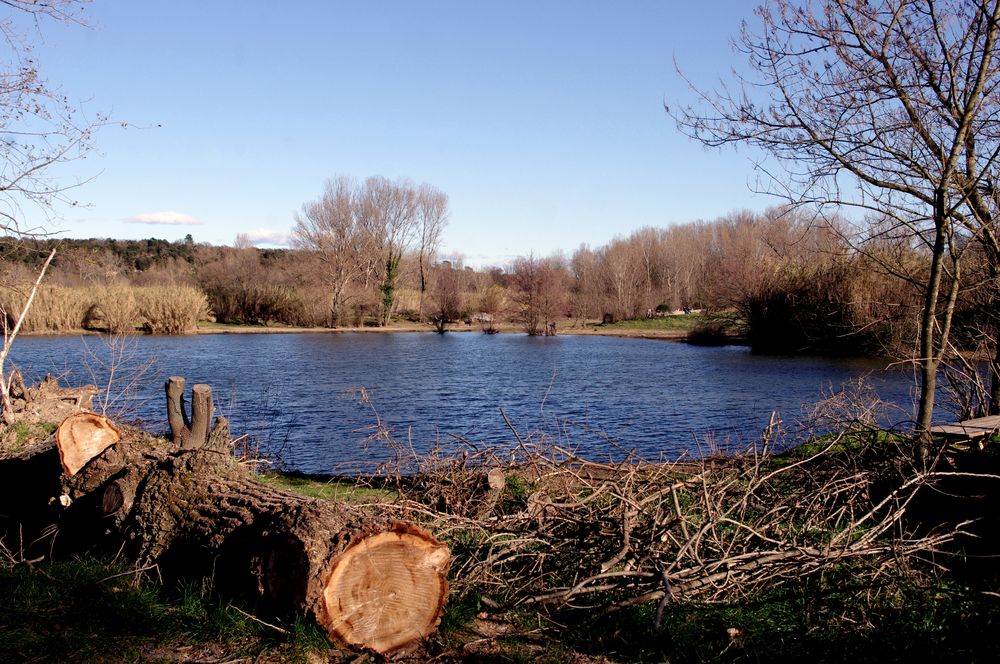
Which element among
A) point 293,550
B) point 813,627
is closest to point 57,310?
point 293,550

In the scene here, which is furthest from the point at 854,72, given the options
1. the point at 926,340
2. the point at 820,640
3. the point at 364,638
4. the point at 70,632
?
the point at 70,632

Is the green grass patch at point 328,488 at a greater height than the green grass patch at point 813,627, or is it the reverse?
the green grass patch at point 813,627

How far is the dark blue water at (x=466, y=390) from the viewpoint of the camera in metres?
14.4

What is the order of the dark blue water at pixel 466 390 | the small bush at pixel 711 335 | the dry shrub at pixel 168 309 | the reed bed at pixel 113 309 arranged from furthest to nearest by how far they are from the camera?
the dry shrub at pixel 168 309 → the small bush at pixel 711 335 → the reed bed at pixel 113 309 → the dark blue water at pixel 466 390

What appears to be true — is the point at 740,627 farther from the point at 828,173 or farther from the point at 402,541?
the point at 828,173

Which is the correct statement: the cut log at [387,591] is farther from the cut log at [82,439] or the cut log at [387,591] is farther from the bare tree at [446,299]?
the bare tree at [446,299]

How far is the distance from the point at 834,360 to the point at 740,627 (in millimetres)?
30518

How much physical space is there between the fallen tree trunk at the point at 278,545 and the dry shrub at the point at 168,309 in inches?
1634

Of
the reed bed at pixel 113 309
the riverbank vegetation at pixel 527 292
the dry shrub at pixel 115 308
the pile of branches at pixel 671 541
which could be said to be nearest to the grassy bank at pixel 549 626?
the pile of branches at pixel 671 541

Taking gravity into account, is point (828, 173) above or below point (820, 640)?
above

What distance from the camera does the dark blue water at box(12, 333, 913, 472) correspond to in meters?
14.4

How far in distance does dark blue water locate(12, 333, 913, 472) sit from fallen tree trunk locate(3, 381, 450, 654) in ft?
8.37

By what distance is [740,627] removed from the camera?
460 cm

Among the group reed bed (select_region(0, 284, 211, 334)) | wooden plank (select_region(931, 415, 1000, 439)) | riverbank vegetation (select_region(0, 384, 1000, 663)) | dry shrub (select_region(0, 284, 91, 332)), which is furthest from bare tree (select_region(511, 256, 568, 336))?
riverbank vegetation (select_region(0, 384, 1000, 663))
